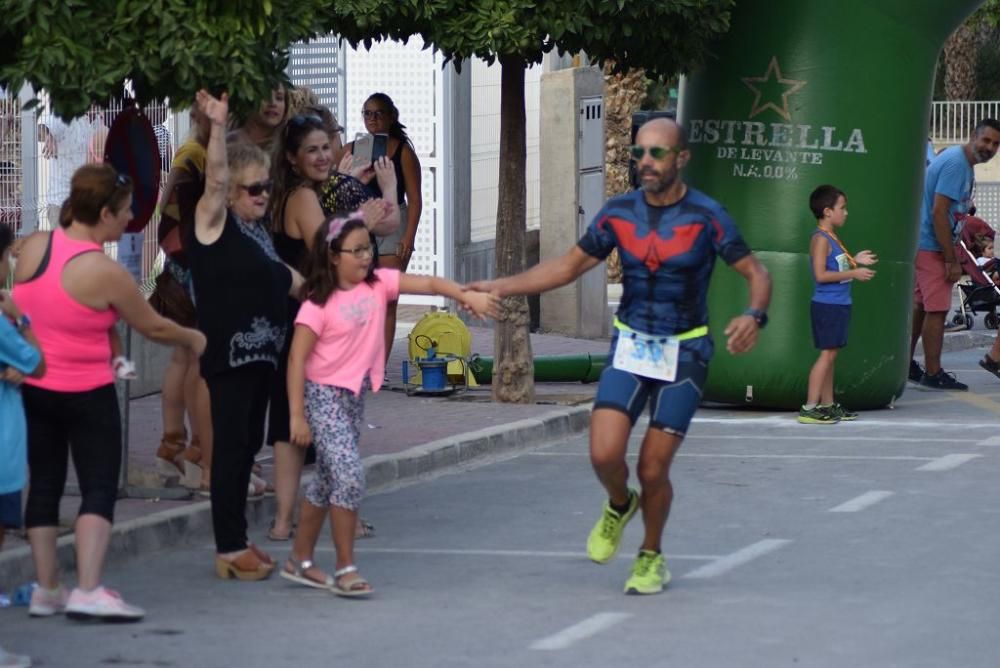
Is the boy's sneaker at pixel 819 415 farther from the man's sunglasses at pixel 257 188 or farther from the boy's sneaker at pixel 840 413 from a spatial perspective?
the man's sunglasses at pixel 257 188

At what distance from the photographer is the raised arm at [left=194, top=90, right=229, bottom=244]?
7480 mm

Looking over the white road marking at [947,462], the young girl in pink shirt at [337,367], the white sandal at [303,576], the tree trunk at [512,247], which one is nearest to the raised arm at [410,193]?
the tree trunk at [512,247]

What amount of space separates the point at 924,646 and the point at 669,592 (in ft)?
3.97

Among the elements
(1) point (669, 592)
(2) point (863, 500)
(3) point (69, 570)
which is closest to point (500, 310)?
(1) point (669, 592)

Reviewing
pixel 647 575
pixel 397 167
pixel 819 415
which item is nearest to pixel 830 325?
pixel 819 415

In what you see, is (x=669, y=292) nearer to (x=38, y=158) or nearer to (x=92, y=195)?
(x=92, y=195)

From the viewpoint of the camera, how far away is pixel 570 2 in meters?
11.1

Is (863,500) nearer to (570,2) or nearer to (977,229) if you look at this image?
(570,2)

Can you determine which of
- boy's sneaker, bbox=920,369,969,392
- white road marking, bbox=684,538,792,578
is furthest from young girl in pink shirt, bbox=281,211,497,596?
boy's sneaker, bbox=920,369,969,392

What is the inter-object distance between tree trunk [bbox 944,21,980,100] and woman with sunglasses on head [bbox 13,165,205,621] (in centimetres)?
3337

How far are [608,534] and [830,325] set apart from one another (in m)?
5.09

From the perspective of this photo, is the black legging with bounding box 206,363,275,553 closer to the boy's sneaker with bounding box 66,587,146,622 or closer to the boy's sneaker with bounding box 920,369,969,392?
the boy's sneaker with bounding box 66,587,146,622

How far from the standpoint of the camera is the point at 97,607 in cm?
685

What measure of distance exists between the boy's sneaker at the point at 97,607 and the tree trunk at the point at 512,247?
584 centimetres
